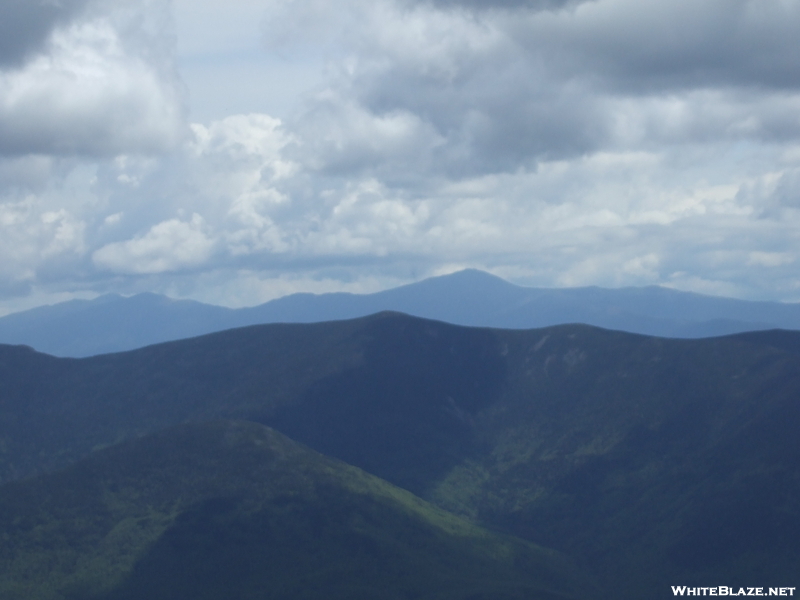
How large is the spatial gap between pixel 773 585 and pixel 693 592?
17008mm

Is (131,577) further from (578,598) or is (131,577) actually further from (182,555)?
(578,598)

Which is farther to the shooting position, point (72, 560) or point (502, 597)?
point (72, 560)

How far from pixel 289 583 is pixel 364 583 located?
15928mm

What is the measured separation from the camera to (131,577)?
190 meters

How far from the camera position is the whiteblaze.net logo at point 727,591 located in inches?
7362

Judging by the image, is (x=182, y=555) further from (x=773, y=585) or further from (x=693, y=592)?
(x=773, y=585)

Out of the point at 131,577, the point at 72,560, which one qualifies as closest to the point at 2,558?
the point at 72,560

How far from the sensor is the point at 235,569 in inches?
7574

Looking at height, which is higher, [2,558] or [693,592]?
[2,558]

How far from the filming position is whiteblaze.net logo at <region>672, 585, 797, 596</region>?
18700 centimetres

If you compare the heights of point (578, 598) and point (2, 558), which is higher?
point (2, 558)

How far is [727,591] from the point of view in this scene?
19075 centimetres

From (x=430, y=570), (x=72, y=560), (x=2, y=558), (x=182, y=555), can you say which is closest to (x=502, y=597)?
(x=430, y=570)

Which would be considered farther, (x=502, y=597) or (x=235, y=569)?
(x=235, y=569)
